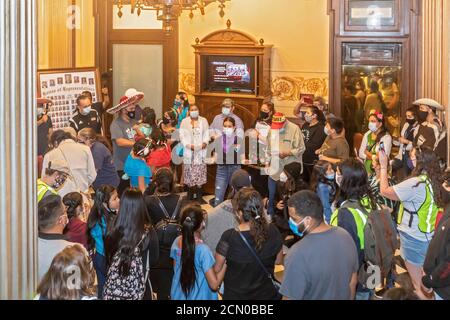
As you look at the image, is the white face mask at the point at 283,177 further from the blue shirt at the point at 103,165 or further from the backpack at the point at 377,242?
the backpack at the point at 377,242

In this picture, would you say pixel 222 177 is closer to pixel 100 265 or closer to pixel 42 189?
pixel 42 189

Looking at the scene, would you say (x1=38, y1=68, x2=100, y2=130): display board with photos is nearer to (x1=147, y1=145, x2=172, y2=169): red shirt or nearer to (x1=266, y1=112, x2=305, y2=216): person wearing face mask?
(x1=147, y1=145, x2=172, y2=169): red shirt

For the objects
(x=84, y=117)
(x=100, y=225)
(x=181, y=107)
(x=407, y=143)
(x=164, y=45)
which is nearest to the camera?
(x=100, y=225)

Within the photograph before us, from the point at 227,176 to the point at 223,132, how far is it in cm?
57

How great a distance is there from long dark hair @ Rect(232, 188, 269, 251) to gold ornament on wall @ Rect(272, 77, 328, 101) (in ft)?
26.0

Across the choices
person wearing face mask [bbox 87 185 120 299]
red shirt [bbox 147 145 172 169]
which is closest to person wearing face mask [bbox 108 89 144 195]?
red shirt [bbox 147 145 172 169]

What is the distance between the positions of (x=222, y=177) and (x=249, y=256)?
4893 millimetres

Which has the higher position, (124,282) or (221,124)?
(221,124)

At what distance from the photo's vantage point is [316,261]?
14.2 feet

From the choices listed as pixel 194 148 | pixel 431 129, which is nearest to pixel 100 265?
pixel 194 148

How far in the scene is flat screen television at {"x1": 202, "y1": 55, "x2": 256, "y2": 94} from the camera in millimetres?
13078

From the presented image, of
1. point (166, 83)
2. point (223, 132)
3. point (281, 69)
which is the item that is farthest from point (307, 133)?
point (166, 83)

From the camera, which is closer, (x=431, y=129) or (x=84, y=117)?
(x=431, y=129)
